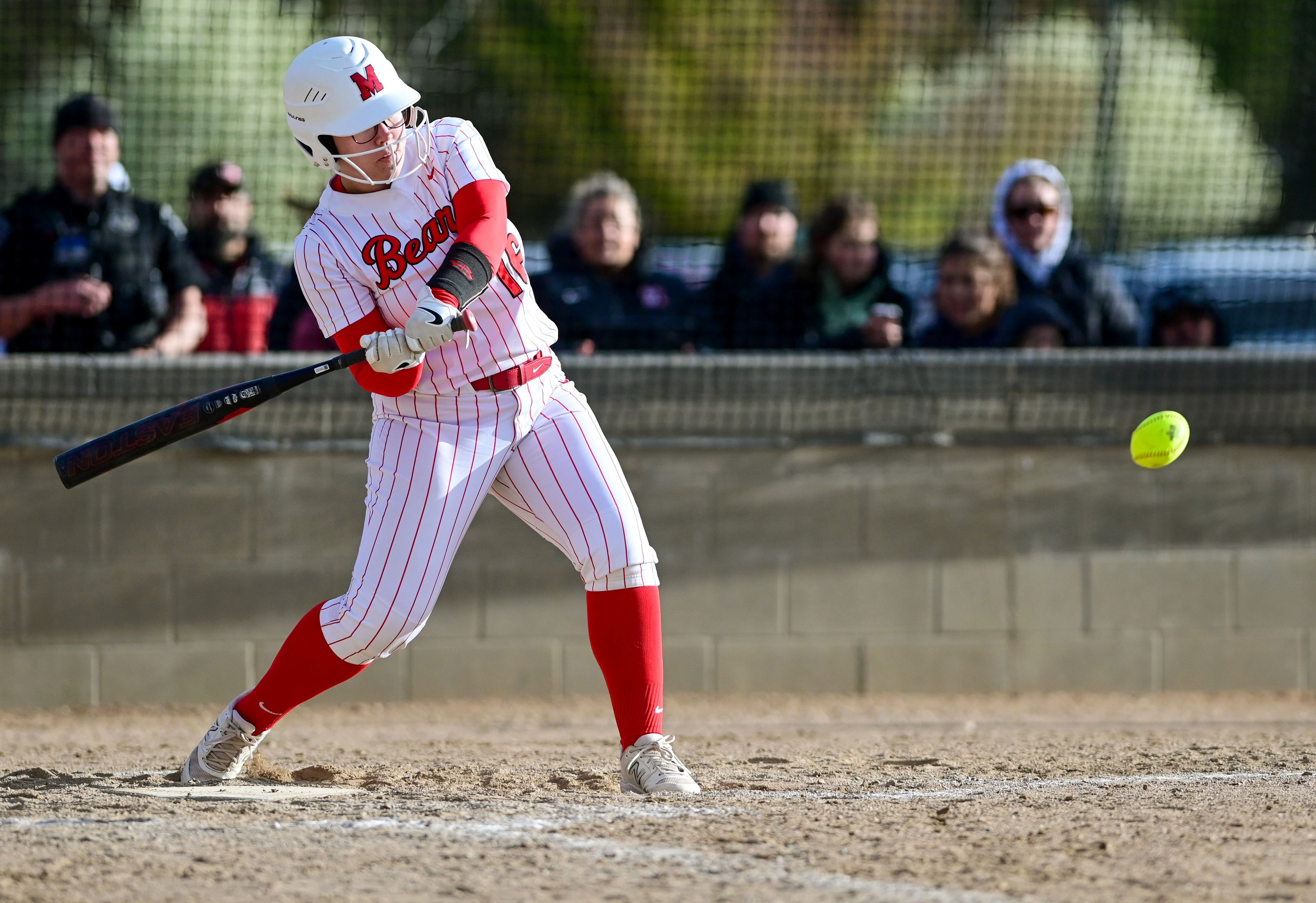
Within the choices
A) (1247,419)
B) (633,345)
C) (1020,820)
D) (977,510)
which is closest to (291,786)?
(1020,820)

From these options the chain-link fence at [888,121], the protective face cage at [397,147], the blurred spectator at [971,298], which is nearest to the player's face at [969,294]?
the blurred spectator at [971,298]

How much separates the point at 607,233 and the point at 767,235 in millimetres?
665

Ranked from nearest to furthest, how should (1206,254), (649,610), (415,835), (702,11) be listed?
(415,835), (649,610), (1206,254), (702,11)

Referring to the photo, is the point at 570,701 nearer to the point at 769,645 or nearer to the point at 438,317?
the point at 769,645

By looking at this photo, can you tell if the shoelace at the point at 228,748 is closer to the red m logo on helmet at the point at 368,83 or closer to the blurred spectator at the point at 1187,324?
the red m logo on helmet at the point at 368,83

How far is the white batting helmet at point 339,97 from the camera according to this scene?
332cm

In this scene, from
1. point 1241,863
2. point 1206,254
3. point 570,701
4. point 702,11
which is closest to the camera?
point 1241,863

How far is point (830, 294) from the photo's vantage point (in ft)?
19.7

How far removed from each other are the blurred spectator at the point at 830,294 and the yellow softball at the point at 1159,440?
171cm

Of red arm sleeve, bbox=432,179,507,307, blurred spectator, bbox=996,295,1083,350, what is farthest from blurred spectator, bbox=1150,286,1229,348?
red arm sleeve, bbox=432,179,507,307

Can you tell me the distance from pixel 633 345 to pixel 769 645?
1.23 meters

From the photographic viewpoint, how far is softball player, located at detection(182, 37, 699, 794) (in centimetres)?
338

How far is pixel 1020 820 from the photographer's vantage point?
3.24 metres

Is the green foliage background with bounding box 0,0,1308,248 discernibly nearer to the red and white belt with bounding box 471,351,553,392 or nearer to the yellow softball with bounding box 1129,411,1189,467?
the yellow softball with bounding box 1129,411,1189,467
